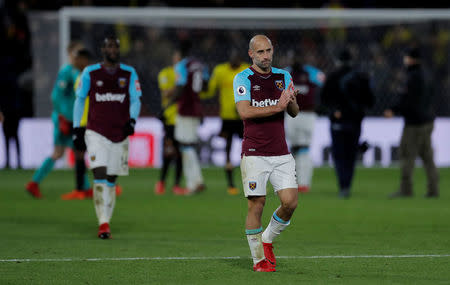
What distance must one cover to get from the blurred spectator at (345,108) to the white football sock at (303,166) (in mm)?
984

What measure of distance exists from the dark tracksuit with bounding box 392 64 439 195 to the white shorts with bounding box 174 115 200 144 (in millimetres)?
3219

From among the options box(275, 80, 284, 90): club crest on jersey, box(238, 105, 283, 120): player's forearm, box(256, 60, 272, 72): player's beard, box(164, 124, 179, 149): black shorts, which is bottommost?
box(164, 124, 179, 149): black shorts

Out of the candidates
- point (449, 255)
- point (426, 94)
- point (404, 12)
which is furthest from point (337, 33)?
point (449, 255)

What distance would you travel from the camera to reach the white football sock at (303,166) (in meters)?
14.8

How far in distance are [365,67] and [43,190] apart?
9629 mm

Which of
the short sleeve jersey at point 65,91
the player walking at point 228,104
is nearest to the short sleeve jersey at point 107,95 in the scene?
the short sleeve jersey at point 65,91

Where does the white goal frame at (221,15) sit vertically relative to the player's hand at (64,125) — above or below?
above

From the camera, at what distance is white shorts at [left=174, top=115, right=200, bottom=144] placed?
1425cm

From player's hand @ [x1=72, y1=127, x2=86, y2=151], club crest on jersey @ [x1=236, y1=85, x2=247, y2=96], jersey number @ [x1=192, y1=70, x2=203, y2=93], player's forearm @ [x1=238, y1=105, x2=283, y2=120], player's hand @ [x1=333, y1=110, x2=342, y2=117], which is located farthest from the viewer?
jersey number @ [x1=192, y1=70, x2=203, y2=93]

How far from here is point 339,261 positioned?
24.9 ft

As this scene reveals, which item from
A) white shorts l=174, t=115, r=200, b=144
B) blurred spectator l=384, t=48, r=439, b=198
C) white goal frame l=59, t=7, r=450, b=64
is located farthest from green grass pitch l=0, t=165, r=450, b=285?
white goal frame l=59, t=7, r=450, b=64

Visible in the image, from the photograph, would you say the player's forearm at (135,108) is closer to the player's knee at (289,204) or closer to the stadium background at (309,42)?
the player's knee at (289,204)

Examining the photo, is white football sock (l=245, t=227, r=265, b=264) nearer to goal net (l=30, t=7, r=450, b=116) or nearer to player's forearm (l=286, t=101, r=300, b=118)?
player's forearm (l=286, t=101, r=300, b=118)

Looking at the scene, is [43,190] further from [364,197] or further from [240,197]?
[364,197]
